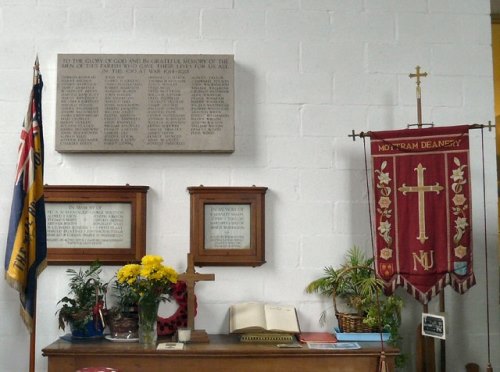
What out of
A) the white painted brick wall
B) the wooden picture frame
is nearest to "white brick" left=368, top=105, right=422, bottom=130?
the white painted brick wall

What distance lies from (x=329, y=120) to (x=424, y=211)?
0.71 meters

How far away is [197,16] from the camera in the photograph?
3.32 meters

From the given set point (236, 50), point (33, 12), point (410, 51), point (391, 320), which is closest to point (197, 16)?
point (236, 50)

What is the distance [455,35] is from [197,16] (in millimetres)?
1410

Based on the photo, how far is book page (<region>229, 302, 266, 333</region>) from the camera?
9.66 ft

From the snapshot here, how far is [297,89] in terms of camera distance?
10.8ft

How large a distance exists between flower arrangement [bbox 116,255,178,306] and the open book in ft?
1.26

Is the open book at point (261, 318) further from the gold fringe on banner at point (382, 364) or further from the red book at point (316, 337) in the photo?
the gold fringe on banner at point (382, 364)

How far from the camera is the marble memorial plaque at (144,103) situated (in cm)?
319

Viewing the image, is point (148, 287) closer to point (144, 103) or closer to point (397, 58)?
point (144, 103)

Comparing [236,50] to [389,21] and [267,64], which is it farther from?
[389,21]

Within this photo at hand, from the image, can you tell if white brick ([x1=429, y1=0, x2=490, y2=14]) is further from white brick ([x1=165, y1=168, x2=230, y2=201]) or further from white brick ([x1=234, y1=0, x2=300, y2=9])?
white brick ([x1=165, y1=168, x2=230, y2=201])

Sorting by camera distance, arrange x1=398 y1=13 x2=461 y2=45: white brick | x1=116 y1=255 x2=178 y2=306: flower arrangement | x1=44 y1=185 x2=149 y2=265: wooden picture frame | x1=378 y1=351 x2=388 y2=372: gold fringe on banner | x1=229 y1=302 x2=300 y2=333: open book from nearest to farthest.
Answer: x1=378 y1=351 x2=388 y2=372: gold fringe on banner, x1=116 y1=255 x2=178 y2=306: flower arrangement, x1=229 y1=302 x2=300 y2=333: open book, x1=44 y1=185 x2=149 y2=265: wooden picture frame, x1=398 y1=13 x2=461 y2=45: white brick

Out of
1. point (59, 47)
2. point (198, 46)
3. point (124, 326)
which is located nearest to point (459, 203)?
point (198, 46)
